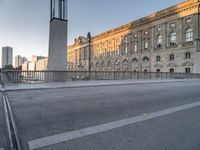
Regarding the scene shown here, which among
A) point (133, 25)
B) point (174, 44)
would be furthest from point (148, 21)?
point (174, 44)

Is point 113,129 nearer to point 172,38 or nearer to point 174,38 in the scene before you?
point 174,38

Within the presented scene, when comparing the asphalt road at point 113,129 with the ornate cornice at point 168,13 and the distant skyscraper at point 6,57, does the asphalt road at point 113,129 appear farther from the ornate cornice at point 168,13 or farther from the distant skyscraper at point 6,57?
the distant skyscraper at point 6,57

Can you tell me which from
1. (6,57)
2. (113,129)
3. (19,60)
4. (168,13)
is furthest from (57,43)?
(19,60)

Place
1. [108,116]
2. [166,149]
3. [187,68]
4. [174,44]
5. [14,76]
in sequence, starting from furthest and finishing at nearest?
1. [174,44]
2. [187,68]
3. [14,76]
4. [108,116]
5. [166,149]

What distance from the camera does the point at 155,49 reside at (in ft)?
162

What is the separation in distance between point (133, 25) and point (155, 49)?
11909 millimetres

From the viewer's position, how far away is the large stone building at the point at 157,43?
4072 centimetres

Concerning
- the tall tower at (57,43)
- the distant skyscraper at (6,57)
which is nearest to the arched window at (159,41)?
the tall tower at (57,43)

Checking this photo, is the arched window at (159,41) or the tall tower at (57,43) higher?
the arched window at (159,41)

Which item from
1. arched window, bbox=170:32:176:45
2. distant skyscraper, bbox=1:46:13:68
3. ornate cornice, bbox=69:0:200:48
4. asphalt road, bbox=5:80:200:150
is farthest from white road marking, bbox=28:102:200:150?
distant skyscraper, bbox=1:46:13:68

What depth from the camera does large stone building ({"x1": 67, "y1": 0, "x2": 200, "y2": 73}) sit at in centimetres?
4072

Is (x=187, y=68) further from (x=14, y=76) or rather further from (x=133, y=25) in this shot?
(x=14, y=76)

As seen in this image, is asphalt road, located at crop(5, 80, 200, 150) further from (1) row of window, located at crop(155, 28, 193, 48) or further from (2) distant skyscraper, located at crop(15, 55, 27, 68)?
(2) distant skyscraper, located at crop(15, 55, 27, 68)

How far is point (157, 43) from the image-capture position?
4944 cm
